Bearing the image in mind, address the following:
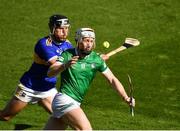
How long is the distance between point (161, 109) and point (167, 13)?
8542 mm

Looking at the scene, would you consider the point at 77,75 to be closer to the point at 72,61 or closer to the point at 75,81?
the point at 75,81

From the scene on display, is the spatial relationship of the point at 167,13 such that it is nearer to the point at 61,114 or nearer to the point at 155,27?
the point at 155,27

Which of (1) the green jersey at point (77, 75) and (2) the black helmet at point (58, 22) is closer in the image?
(1) the green jersey at point (77, 75)

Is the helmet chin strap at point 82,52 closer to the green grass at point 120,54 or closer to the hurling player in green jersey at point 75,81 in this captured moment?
the hurling player in green jersey at point 75,81

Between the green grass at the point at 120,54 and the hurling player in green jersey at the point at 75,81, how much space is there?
13.3 ft

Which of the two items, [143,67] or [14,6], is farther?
[14,6]

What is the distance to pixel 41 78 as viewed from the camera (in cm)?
1348

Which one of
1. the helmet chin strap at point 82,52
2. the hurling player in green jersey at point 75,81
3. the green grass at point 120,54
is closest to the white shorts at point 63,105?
the hurling player in green jersey at point 75,81

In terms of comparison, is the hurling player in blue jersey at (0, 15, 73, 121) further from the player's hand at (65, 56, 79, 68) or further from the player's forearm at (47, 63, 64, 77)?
the player's hand at (65, 56, 79, 68)

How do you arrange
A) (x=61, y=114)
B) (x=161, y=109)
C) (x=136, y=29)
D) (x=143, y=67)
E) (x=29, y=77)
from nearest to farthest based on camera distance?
(x=61, y=114), (x=29, y=77), (x=161, y=109), (x=143, y=67), (x=136, y=29)

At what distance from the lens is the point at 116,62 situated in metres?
23.4

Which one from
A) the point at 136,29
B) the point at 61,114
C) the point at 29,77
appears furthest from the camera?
the point at 136,29

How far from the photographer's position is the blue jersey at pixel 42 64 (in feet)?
42.7

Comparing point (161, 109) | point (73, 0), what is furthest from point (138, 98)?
point (73, 0)
